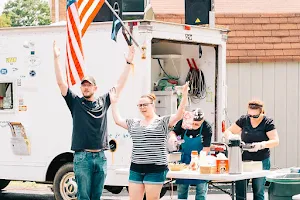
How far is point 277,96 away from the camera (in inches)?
705

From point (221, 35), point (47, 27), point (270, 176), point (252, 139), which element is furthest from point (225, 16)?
point (270, 176)

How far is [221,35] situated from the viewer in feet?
42.6

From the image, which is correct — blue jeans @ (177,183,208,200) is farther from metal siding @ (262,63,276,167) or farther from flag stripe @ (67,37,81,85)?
metal siding @ (262,63,276,167)

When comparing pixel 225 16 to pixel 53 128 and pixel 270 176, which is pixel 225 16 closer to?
pixel 53 128

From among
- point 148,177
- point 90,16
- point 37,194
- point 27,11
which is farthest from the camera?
point 27,11

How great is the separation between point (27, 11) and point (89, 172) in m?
80.7

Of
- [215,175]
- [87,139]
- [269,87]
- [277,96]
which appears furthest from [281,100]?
[87,139]

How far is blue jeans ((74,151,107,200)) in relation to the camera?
9297 millimetres

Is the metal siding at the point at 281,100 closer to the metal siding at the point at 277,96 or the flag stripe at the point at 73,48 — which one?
the metal siding at the point at 277,96

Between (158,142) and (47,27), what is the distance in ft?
12.8

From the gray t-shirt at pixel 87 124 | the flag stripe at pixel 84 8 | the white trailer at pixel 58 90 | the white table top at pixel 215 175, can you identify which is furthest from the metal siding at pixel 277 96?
the gray t-shirt at pixel 87 124

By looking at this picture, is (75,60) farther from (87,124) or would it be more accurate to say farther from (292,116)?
(292,116)

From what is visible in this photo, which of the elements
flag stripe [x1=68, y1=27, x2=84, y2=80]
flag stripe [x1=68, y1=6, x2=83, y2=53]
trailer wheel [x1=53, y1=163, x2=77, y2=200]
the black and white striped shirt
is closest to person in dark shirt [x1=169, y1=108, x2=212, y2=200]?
the black and white striped shirt

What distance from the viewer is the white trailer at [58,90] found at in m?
11.9
